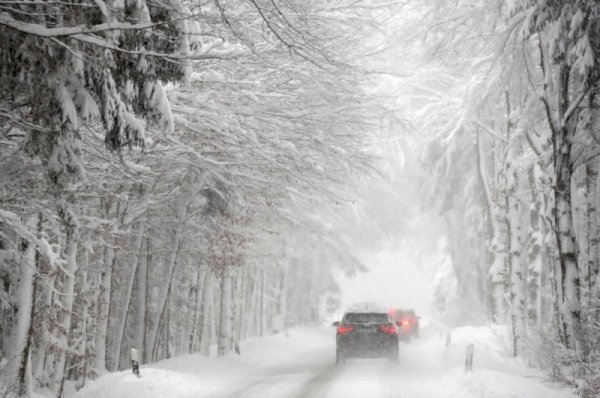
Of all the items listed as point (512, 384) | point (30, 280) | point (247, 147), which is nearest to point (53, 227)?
point (30, 280)

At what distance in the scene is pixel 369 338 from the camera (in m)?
18.7

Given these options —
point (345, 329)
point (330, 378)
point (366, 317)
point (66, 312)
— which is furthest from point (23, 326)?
point (366, 317)

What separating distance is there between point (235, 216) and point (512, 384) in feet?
28.6

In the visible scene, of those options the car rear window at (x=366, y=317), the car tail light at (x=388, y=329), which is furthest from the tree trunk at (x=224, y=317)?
the car tail light at (x=388, y=329)

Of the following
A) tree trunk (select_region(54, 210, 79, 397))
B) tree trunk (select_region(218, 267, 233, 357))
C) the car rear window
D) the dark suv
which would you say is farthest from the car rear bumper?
tree trunk (select_region(54, 210, 79, 397))

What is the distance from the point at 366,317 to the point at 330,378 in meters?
3.70

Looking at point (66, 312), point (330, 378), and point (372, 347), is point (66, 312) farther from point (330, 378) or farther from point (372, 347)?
point (372, 347)

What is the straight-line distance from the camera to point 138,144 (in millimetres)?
6703

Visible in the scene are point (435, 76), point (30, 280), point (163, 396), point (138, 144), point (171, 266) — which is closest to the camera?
point (138, 144)

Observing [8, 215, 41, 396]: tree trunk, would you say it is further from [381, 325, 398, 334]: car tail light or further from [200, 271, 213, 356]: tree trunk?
[381, 325, 398, 334]: car tail light

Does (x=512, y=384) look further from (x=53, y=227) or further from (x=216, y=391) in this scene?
(x=53, y=227)

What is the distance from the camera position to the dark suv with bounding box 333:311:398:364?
1866 cm

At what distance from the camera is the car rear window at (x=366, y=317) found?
19.0 meters

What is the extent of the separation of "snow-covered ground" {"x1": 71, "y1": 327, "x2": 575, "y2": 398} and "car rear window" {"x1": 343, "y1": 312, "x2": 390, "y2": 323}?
139cm
